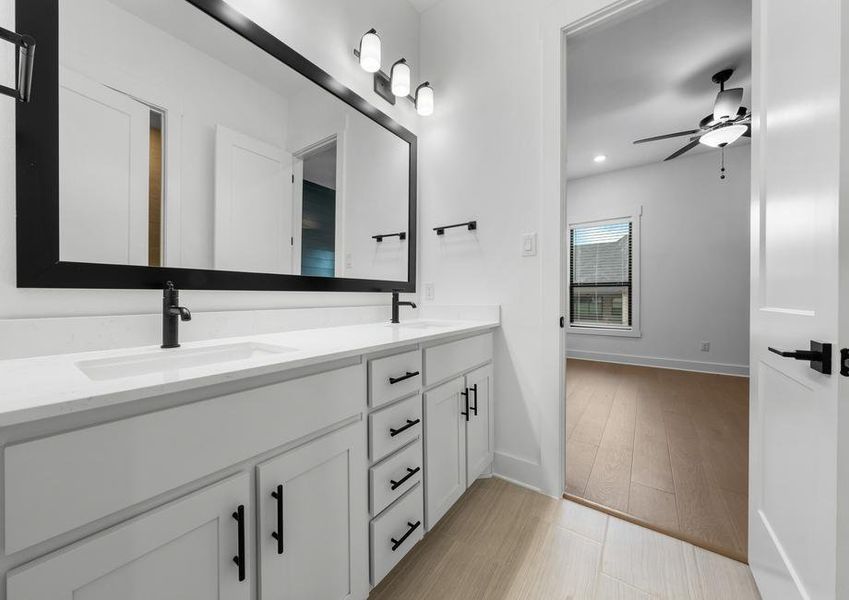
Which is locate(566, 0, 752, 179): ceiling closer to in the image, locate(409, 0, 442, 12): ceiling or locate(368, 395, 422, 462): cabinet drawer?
locate(409, 0, 442, 12): ceiling

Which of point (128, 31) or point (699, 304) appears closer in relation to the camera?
point (128, 31)

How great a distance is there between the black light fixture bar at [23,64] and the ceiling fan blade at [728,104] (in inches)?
144

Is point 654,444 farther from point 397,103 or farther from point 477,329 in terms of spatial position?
point 397,103

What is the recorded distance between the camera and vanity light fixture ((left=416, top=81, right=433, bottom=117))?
194 centimetres

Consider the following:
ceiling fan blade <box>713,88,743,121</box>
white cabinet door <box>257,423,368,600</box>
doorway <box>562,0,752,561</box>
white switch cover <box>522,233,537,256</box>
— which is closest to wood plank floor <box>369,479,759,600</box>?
doorway <box>562,0,752,561</box>

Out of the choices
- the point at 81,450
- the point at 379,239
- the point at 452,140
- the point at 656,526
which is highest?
the point at 452,140

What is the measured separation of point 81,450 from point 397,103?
205cm

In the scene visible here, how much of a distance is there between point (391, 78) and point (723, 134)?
8.64 feet

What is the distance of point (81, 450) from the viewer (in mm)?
511

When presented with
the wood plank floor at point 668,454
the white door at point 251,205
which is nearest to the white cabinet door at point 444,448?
the wood plank floor at point 668,454

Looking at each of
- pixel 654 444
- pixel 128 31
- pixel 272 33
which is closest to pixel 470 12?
pixel 272 33

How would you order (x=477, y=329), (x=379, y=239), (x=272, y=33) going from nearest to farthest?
(x=272, y=33)
(x=477, y=329)
(x=379, y=239)

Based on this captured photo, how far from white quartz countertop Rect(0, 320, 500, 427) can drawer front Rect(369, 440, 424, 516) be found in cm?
38

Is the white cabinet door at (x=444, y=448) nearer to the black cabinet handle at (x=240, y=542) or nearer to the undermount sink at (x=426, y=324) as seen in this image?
the undermount sink at (x=426, y=324)
